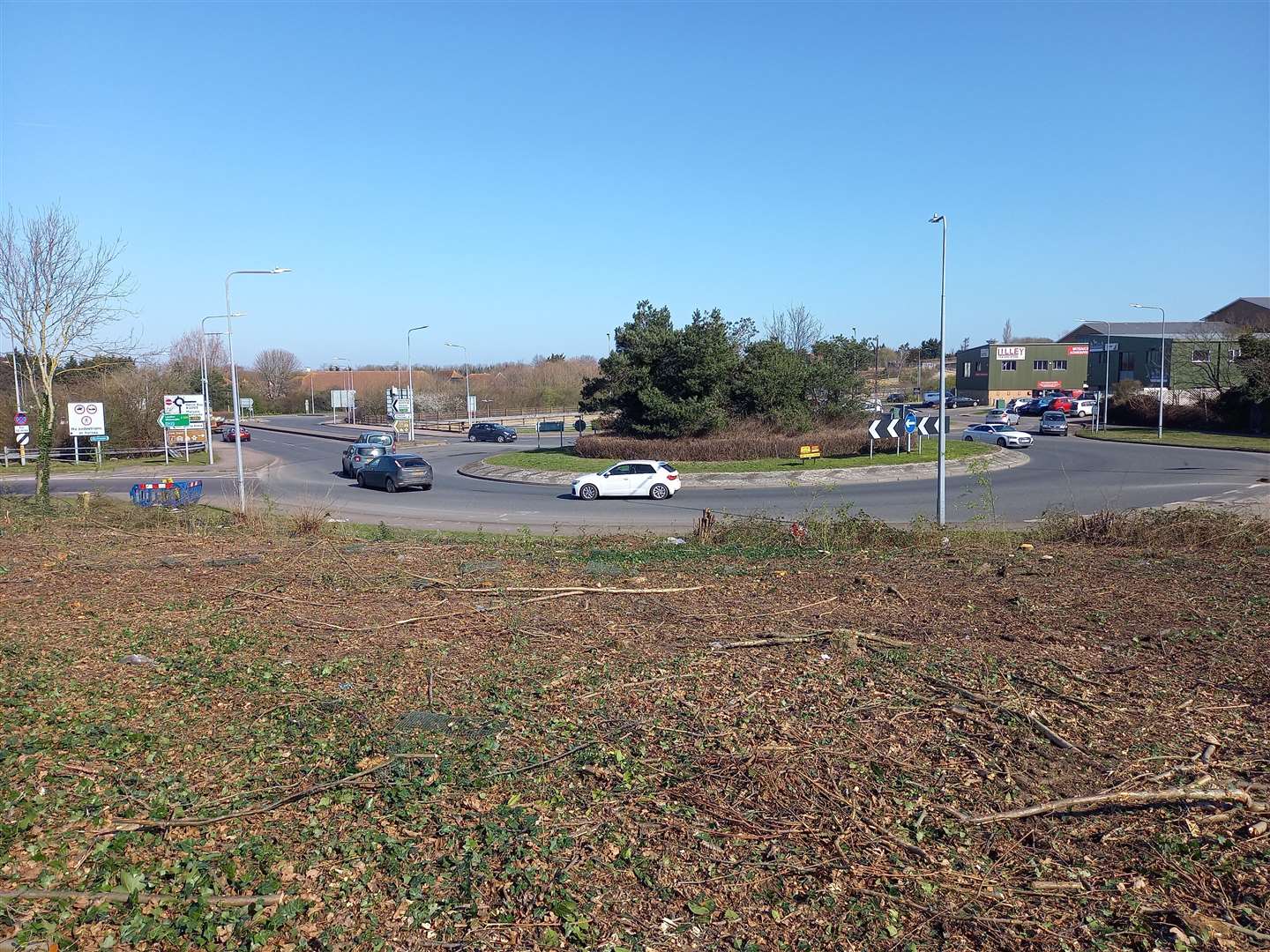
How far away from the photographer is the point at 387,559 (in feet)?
42.8

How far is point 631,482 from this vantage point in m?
31.4

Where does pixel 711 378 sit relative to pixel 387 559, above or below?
above

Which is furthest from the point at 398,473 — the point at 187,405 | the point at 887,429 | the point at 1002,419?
the point at 1002,419

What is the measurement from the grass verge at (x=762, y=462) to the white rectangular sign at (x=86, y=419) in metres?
20.1

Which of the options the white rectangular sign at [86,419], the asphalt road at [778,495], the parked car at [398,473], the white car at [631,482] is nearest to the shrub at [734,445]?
the asphalt road at [778,495]

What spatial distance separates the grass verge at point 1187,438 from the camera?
46.9 m

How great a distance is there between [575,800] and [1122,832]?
2999 mm

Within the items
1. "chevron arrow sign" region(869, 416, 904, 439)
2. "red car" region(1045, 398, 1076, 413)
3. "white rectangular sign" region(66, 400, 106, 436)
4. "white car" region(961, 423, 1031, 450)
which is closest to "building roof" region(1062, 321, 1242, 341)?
"red car" region(1045, 398, 1076, 413)

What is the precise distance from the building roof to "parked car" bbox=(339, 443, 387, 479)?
66562 millimetres

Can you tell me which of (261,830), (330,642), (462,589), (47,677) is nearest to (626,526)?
(462,589)

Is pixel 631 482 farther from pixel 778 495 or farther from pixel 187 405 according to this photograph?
pixel 187 405

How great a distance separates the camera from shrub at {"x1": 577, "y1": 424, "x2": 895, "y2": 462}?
4038 centimetres

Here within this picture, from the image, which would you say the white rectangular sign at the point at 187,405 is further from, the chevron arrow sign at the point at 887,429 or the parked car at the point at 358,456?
the chevron arrow sign at the point at 887,429

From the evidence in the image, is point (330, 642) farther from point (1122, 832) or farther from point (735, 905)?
point (1122, 832)
